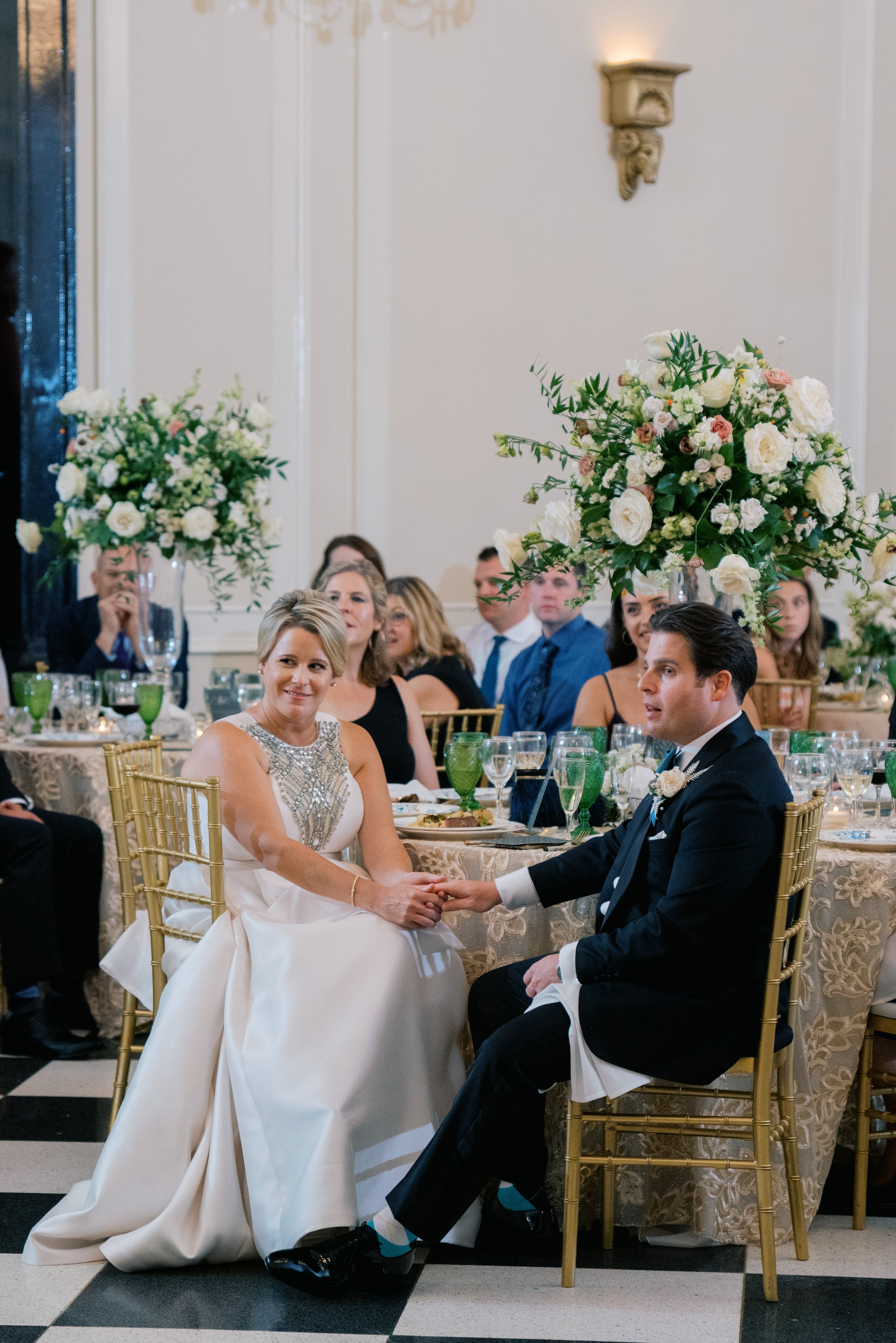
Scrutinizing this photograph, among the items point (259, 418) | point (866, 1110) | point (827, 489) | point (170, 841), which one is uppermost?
point (259, 418)

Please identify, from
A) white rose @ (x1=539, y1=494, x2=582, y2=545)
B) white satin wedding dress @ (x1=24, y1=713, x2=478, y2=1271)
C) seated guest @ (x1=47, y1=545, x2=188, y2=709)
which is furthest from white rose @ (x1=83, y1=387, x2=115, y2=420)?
white satin wedding dress @ (x1=24, y1=713, x2=478, y2=1271)

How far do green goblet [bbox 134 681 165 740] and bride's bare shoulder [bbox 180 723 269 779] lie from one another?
53.5 inches

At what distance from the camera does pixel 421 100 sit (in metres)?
7.33

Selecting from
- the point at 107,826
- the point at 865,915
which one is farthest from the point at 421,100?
the point at 865,915

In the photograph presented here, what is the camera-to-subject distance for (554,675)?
18.0ft

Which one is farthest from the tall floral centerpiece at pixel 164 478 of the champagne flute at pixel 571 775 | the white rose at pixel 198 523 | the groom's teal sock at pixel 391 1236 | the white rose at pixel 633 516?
the groom's teal sock at pixel 391 1236

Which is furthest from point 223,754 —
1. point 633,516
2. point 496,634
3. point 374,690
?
point 496,634

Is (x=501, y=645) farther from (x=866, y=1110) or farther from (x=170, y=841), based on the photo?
(x=866, y=1110)

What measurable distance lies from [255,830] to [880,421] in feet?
19.3

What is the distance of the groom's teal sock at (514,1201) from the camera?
3270 millimetres

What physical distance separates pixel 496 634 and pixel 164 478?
228 cm

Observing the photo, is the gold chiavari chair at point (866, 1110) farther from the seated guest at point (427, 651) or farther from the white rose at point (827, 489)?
the seated guest at point (427, 651)

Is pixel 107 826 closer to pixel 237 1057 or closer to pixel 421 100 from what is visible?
pixel 237 1057

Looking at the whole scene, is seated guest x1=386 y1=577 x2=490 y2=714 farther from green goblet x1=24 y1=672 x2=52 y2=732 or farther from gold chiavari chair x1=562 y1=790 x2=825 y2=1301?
gold chiavari chair x1=562 y1=790 x2=825 y2=1301
